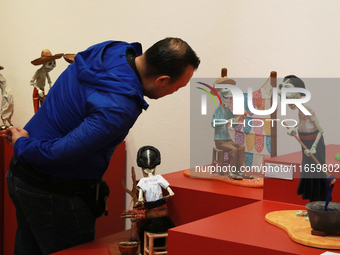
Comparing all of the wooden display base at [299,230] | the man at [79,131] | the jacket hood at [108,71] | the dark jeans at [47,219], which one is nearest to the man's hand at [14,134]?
the man at [79,131]

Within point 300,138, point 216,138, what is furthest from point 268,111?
point 300,138

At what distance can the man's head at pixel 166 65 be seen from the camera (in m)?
1.33

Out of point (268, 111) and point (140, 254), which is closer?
point (140, 254)

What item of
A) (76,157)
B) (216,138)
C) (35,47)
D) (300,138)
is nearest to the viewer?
(76,157)

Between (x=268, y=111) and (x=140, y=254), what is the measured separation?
107 centimetres

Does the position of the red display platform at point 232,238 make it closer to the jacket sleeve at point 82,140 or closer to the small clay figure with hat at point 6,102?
the jacket sleeve at point 82,140

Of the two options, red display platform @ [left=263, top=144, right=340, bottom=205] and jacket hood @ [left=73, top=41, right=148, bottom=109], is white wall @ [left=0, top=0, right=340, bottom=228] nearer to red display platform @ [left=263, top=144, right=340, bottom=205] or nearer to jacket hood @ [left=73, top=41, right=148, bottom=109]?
red display platform @ [left=263, top=144, right=340, bottom=205]

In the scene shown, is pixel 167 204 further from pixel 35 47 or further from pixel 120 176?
pixel 35 47

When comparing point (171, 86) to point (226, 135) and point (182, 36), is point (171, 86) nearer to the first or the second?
point (226, 135)

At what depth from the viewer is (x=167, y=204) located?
2293 mm

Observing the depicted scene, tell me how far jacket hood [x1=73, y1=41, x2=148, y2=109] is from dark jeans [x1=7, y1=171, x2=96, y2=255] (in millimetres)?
443

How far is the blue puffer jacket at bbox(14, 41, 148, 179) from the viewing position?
128cm

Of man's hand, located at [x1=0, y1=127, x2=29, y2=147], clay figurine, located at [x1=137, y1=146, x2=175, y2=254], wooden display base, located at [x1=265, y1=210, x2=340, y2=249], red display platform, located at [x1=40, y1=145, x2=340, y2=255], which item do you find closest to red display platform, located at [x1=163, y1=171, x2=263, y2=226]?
red display platform, located at [x1=40, y1=145, x2=340, y2=255]

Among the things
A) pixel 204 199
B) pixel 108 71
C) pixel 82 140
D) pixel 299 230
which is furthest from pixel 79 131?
pixel 204 199
